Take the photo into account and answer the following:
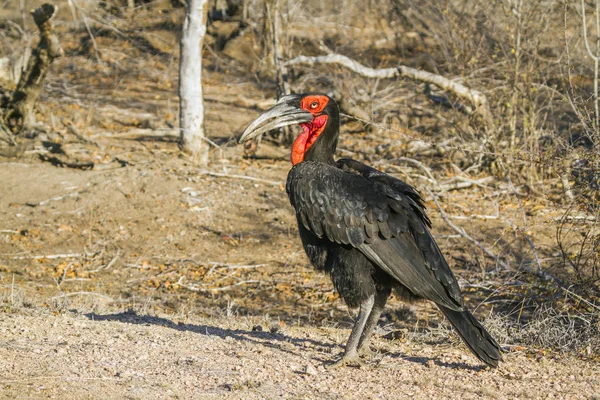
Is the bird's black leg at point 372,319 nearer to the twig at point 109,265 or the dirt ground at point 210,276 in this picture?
the dirt ground at point 210,276

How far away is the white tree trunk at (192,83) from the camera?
10531mm

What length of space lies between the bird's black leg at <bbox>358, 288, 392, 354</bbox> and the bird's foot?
23 cm

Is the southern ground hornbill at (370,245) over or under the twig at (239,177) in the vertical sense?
over

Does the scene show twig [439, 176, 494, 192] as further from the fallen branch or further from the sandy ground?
the sandy ground

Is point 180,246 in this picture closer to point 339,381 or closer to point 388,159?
point 388,159

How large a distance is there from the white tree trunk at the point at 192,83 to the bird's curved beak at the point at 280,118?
17.5ft

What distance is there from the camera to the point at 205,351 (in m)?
5.07

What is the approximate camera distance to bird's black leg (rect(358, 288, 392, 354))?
522cm

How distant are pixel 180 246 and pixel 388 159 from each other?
12.1 ft

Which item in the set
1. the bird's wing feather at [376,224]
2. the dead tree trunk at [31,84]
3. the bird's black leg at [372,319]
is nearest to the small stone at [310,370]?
the bird's black leg at [372,319]

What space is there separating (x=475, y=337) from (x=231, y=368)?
1.49m

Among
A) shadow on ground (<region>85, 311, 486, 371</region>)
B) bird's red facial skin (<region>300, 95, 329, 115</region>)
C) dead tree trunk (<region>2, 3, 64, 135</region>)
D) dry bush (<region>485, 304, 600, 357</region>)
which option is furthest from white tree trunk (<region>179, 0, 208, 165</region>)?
dry bush (<region>485, 304, 600, 357</region>)

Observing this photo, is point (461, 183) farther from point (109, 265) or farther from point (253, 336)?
point (253, 336)

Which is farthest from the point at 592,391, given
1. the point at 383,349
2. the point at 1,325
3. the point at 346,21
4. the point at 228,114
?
the point at 346,21
